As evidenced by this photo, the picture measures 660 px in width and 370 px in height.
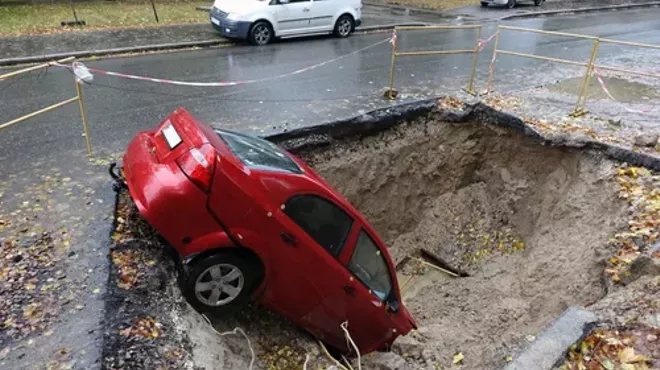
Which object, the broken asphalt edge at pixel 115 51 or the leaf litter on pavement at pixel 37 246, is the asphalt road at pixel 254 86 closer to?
the broken asphalt edge at pixel 115 51

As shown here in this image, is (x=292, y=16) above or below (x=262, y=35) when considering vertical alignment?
above

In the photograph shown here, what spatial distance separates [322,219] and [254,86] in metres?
6.70

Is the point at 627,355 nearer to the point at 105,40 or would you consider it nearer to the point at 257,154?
the point at 257,154

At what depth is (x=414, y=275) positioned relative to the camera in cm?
886

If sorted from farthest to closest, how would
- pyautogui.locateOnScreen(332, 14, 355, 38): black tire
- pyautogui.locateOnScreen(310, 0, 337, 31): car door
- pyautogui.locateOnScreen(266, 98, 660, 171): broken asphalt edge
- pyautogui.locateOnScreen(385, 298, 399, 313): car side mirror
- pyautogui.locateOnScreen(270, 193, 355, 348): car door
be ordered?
pyautogui.locateOnScreen(332, 14, 355, 38): black tire
pyautogui.locateOnScreen(310, 0, 337, 31): car door
pyautogui.locateOnScreen(266, 98, 660, 171): broken asphalt edge
pyautogui.locateOnScreen(385, 298, 399, 313): car side mirror
pyautogui.locateOnScreen(270, 193, 355, 348): car door

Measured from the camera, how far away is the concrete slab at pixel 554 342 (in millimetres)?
3766

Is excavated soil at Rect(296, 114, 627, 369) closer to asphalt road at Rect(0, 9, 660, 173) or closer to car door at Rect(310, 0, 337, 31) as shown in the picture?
asphalt road at Rect(0, 9, 660, 173)

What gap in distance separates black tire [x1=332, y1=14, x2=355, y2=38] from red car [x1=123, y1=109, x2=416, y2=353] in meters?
12.6

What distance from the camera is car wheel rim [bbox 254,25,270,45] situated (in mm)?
14811

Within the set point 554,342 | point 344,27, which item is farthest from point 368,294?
point 344,27

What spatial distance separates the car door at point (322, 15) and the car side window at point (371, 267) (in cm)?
1227

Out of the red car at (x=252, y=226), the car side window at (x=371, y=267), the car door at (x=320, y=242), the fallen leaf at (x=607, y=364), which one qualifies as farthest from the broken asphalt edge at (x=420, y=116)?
the fallen leaf at (x=607, y=364)

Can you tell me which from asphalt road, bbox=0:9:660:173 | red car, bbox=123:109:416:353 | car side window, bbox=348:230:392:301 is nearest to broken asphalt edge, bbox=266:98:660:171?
asphalt road, bbox=0:9:660:173

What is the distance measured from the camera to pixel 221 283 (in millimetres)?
4457
